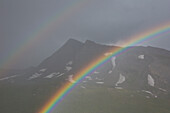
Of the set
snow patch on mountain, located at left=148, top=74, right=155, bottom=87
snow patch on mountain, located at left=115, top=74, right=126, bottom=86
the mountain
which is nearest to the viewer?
the mountain

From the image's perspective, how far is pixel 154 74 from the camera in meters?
163

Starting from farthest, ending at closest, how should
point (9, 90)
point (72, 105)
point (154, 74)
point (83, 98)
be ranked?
point (154, 74)
point (9, 90)
point (83, 98)
point (72, 105)

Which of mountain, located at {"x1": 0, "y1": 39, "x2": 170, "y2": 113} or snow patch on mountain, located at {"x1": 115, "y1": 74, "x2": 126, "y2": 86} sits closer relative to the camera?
mountain, located at {"x1": 0, "y1": 39, "x2": 170, "y2": 113}

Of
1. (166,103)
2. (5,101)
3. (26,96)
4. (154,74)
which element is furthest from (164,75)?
(5,101)

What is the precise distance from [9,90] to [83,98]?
1982 inches

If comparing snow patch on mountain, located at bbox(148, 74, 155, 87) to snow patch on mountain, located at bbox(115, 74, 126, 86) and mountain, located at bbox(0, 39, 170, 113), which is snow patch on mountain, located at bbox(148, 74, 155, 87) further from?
snow patch on mountain, located at bbox(115, 74, 126, 86)

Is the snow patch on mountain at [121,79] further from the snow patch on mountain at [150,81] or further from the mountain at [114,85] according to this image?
the snow patch on mountain at [150,81]

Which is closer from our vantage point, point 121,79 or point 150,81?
point 150,81

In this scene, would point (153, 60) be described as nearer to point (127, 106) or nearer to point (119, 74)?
point (119, 74)

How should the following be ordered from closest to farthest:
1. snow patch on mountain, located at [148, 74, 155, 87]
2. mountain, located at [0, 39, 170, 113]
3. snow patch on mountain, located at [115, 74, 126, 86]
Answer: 1. mountain, located at [0, 39, 170, 113]
2. snow patch on mountain, located at [148, 74, 155, 87]
3. snow patch on mountain, located at [115, 74, 126, 86]

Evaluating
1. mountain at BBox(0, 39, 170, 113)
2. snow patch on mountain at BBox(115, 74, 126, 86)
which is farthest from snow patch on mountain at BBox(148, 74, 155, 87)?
snow patch on mountain at BBox(115, 74, 126, 86)

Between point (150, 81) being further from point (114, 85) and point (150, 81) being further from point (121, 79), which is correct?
point (114, 85)

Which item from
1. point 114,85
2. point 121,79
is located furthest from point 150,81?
point 114,85

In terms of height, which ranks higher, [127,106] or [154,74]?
[154,74]
